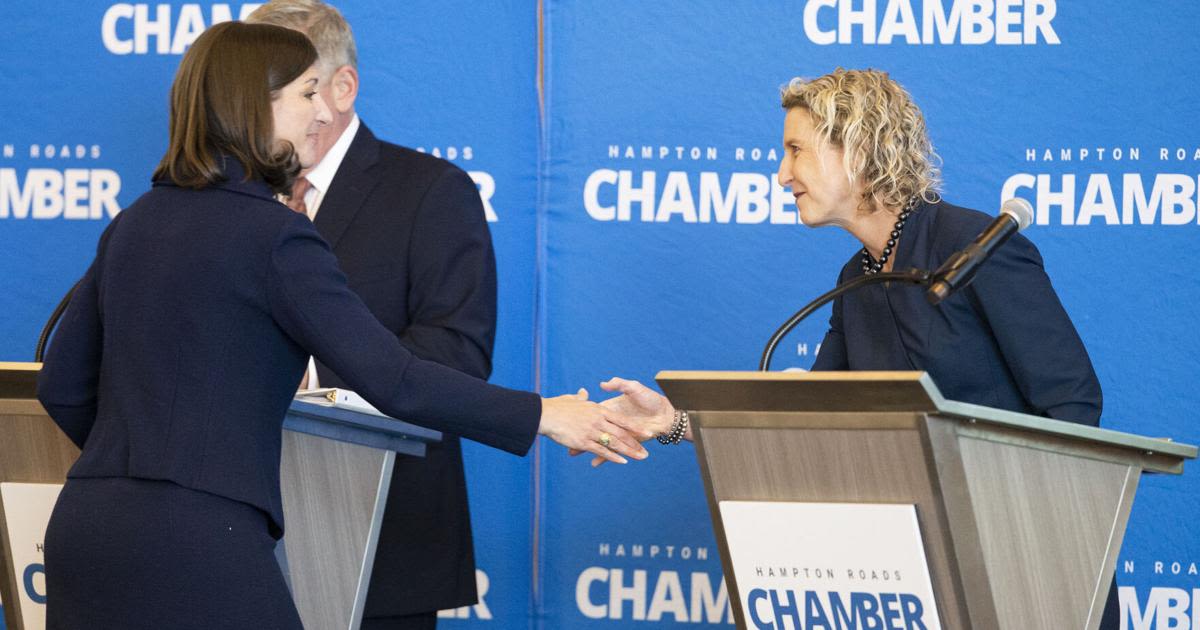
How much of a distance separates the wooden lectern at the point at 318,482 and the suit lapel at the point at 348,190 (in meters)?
0.53

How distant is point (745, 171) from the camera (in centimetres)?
329

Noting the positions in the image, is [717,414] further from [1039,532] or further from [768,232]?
[768,232]

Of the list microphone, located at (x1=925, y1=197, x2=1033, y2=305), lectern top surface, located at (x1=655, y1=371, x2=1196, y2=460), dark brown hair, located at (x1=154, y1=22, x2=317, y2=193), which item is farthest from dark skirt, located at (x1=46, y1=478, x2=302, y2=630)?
microphone, located at (x1=925, y1=197, x2=1033, y2=305)

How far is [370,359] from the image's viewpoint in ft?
5.77

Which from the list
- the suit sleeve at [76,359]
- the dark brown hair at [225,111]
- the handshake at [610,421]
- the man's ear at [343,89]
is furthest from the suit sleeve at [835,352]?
the suit sleeve at [76,359]

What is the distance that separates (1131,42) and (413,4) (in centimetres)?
166

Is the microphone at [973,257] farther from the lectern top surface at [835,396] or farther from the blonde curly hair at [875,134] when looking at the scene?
the blonde curly hair at [875,134]

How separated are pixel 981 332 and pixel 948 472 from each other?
64cm

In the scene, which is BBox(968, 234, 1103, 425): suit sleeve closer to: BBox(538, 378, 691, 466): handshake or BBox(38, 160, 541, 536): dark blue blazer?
BBox(538, 378, 691, 466): handshake

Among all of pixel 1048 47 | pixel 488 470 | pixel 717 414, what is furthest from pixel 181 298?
pixel 1048 47

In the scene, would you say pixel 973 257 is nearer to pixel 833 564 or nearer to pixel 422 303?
pixel 833 564

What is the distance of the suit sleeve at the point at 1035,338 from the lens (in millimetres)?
2018

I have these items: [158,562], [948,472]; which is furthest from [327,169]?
[948,472]

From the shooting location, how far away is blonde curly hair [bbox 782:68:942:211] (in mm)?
2279
